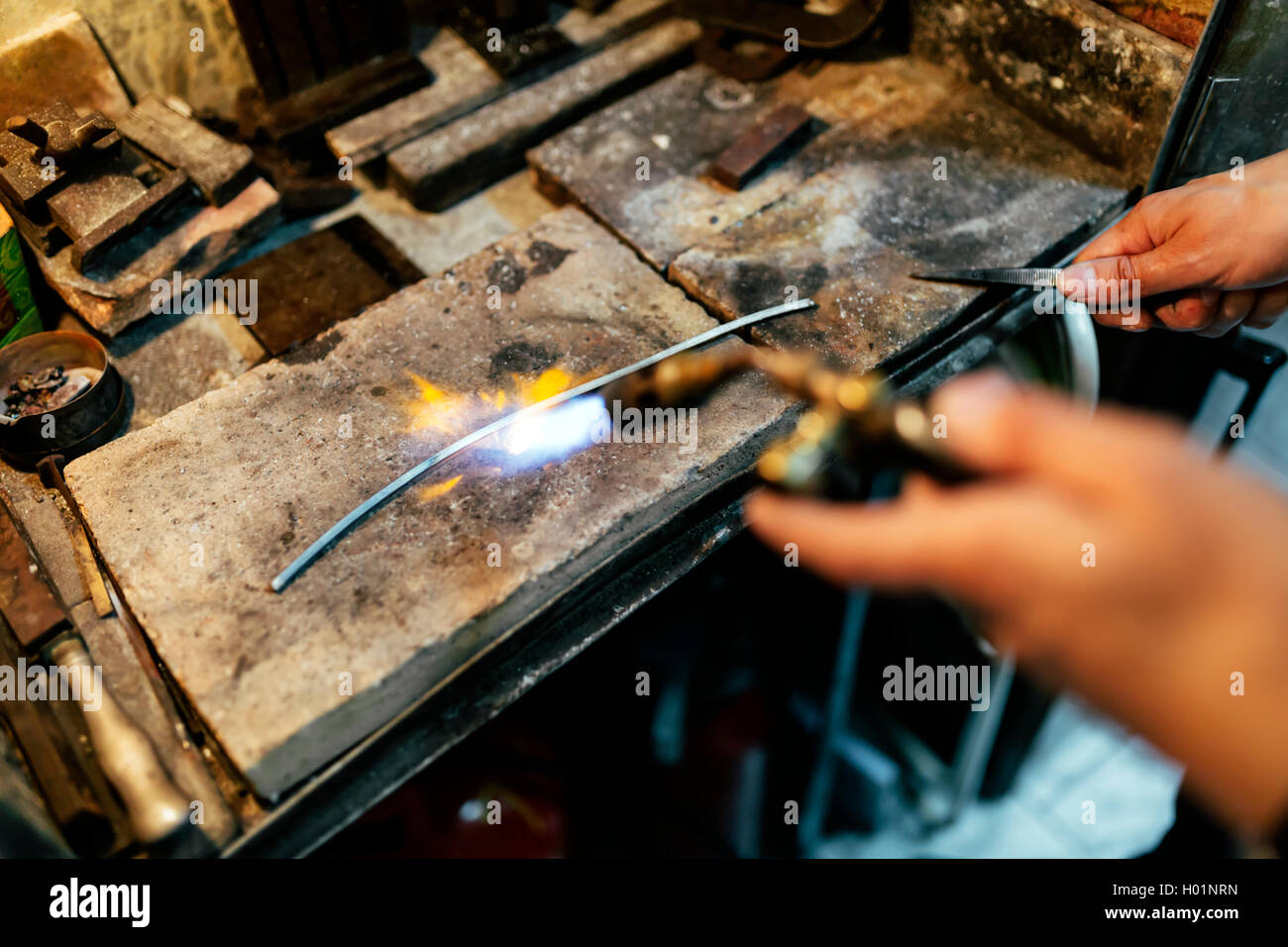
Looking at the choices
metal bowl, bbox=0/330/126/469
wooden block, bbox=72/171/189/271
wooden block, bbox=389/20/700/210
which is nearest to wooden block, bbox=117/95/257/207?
wooden block, bbox=72/171/189/271

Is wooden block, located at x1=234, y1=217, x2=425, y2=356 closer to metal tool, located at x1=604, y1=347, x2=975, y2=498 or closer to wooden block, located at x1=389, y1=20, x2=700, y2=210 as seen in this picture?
wooden block, located at x1=389, y1=20, x2=700, y2=210

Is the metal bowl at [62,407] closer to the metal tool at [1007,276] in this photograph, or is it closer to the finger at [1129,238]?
the metal tool at [1007,276]

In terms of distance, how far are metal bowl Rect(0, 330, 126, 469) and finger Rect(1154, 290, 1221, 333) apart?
118 inches

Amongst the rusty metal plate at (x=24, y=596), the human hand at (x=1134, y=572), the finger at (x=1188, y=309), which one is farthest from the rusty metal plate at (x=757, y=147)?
the rusty metal plate at (x=24, y=596)

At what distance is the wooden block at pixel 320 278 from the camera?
2742mm

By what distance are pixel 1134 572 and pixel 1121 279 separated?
1674 millimetres

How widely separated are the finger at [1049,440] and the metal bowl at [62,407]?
228cm

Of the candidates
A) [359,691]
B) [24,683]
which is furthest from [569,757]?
[24,683]

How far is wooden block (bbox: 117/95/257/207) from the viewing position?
2859 mm

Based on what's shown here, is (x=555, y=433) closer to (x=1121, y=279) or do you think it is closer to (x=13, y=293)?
(x=1121, y=279)

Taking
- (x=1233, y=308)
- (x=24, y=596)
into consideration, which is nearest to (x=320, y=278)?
(x=24, y=596)

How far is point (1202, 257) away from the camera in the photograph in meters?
2.25
